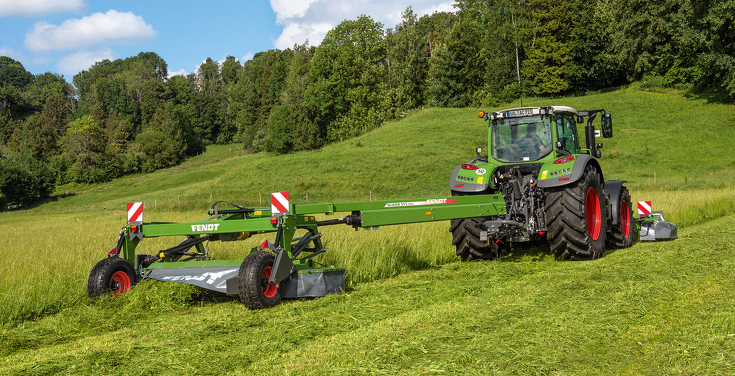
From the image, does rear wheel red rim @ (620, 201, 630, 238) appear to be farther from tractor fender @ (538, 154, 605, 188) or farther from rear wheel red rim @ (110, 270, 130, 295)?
rear wheel red rim @ (110, 270, 130, 295)

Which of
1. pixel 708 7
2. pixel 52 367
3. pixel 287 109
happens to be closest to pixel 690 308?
pixel 52 367

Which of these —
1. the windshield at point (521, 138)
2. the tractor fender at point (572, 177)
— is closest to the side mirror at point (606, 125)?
the windshield at point (521, 138)

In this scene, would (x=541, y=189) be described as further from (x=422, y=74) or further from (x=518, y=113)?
(x=422, y=74)

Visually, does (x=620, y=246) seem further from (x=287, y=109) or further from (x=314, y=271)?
(x=287, y=109)

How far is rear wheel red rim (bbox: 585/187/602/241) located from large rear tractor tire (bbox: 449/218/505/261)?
57.5 inches

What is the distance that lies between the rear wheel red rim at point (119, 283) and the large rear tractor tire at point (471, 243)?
15.5ft

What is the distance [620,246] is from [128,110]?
112 metres

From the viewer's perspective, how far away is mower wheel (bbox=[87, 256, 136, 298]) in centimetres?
552

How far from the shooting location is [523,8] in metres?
59.0

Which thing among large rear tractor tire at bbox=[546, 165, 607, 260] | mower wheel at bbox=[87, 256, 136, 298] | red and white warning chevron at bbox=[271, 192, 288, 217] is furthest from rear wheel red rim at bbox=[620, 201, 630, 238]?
mower wheel at bbox=[87, 256, 136, 298]

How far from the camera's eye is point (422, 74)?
62844mm

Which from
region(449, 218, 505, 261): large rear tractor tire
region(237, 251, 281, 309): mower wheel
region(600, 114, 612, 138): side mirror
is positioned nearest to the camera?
region(237, 251, 281, 309): mower wheel

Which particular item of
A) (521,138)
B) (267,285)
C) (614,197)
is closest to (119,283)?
(267,285)

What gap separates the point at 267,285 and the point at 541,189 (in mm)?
4563
